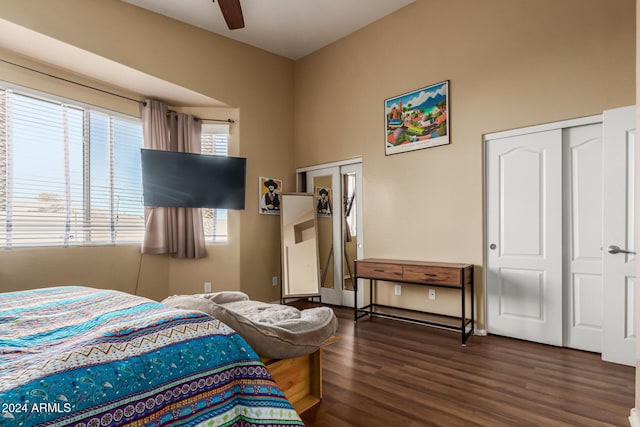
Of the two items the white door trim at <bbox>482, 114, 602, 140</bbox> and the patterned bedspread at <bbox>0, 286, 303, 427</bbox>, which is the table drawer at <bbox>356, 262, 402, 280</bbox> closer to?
the white door trim at <bbox>482, 114, 602, 140</bbox>

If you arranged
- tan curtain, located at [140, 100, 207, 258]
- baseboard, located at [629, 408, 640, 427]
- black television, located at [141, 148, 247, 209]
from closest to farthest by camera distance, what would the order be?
baseboard, located at [629, 408, 640, 427]
black television, located at [141, 148, 247, 209]
tan curtain, located at [140, 100, 207, 258]

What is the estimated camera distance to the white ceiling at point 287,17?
373 cm

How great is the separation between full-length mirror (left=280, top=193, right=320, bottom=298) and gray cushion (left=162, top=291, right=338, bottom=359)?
241cm

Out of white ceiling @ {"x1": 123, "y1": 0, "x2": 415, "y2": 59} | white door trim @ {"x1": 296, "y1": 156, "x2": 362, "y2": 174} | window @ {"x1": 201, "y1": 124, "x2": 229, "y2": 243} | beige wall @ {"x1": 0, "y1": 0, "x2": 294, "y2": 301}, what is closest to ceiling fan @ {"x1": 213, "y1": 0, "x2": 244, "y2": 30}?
white ceiling @ {"x1": 123, "y1": 0, "x2": 415, "y2": 59}

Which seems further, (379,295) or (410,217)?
(379,295)

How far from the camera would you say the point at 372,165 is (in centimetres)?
429

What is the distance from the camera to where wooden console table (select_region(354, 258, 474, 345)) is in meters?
3.18

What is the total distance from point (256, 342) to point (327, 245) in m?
3.29

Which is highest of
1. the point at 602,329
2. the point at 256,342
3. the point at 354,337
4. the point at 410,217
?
the point at 410,217

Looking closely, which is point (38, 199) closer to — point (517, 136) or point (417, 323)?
point (417, 323)

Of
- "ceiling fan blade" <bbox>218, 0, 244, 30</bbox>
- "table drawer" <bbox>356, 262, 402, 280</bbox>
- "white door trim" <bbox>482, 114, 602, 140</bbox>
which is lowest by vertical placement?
"table drawer" <bbox>356, 262, 402, 280</bbox>

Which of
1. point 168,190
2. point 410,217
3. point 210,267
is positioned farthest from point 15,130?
point 410,217

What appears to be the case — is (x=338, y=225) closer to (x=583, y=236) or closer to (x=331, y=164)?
(x=331, y=164)

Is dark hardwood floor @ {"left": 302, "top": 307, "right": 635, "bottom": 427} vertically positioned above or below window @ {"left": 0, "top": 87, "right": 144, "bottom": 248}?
below
